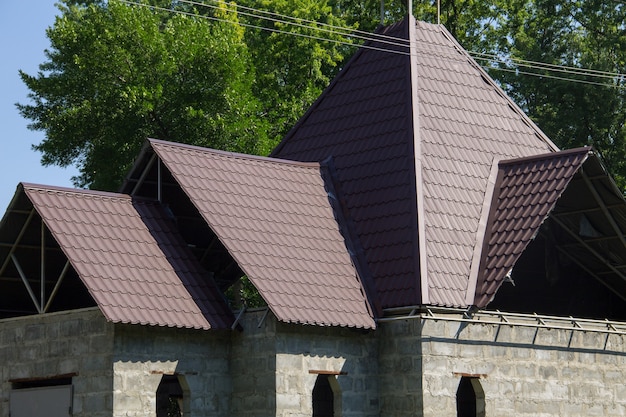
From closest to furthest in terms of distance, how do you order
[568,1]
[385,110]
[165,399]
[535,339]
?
[535,339] → [385,110] → [165,399] → [568,1]

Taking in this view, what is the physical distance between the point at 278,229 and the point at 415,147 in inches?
140

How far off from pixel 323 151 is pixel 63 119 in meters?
15.7

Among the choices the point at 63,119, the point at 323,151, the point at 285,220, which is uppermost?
the point at 63,119

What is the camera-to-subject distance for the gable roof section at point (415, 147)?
85.5ft

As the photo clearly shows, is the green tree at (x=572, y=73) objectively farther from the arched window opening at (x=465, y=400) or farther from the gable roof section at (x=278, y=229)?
the gable roof section at (x=278, y=229)

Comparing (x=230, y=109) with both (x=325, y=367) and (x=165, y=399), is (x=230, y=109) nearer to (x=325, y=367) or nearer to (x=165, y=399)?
(x=165, y=399)

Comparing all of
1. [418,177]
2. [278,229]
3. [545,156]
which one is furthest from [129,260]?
[545,156]

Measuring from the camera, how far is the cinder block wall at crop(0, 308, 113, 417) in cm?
2328

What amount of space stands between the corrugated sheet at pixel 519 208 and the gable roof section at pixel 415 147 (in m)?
0.37

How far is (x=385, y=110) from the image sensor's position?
28.7 m

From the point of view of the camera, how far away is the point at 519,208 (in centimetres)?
2684

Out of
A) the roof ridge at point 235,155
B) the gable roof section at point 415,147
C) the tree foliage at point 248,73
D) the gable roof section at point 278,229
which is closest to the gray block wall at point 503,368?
the gable roof section at point 415,147

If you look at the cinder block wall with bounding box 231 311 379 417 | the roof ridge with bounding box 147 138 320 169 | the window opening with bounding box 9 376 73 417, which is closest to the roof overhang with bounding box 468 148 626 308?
the cinder block wall with bounding box 231 311 379 417

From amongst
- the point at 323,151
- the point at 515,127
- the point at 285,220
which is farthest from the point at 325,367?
the point at 515,127
